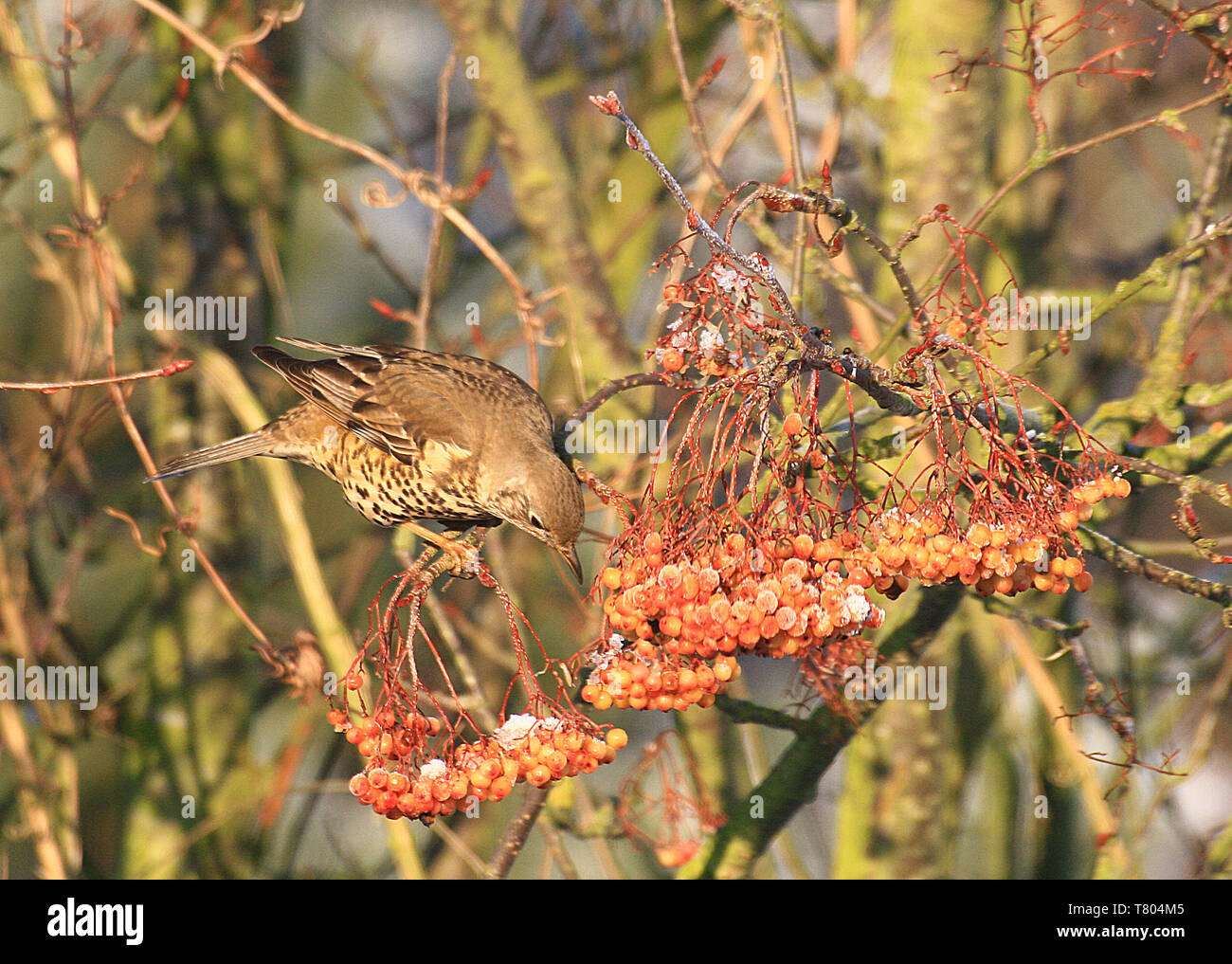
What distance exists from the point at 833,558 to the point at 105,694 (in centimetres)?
403

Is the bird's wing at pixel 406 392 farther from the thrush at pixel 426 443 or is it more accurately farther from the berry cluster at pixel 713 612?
the berry cluster at pixel 713 612

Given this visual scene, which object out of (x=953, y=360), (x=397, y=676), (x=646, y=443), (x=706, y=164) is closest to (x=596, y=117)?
(x=646, y=443)

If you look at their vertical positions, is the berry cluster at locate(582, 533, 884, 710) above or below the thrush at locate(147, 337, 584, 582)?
below

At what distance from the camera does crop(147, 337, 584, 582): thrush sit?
2.93 meters

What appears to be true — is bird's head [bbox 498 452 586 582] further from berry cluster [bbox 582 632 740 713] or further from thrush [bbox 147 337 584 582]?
berry cluster [bbox 582 632 740 713]

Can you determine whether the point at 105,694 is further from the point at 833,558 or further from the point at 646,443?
the point at 833,558

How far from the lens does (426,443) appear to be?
3283 millimetres

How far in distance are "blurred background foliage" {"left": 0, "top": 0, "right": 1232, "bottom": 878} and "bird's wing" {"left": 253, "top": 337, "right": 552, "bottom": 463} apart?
0.41 meters

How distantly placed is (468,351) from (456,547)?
2690 millimetres

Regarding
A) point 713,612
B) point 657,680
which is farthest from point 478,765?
point 713,612

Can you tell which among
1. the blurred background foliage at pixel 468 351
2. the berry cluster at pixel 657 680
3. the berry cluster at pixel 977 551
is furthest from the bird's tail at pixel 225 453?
the berry cluster at pixel 977 551

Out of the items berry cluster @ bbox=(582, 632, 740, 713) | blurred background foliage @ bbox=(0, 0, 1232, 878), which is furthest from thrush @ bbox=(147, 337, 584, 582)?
berry cluster @ bbox=(582, 632, 740, 713)

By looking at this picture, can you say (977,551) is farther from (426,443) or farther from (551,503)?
(426,443)

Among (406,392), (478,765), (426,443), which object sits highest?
(406,392)
